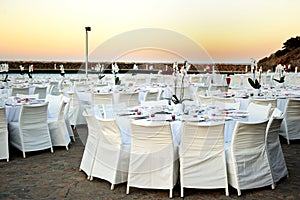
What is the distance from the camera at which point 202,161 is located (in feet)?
10.4

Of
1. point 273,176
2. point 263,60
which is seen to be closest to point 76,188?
point 273,176

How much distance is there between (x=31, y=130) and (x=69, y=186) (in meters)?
1.51

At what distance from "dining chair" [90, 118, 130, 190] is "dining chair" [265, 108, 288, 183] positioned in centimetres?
144

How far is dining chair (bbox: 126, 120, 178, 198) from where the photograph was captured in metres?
3.15

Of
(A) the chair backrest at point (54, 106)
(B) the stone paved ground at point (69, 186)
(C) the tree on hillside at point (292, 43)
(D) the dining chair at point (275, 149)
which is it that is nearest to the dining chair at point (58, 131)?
(A) the chair backrest at point (54, 106)

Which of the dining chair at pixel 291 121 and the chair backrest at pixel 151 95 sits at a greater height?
the chair backrest at pixel 151 95

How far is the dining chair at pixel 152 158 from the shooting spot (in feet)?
10.3

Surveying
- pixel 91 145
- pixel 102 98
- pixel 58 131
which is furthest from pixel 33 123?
pixel 102 98

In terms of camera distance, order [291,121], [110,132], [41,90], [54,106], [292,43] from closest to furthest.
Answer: [110,132] → [291,121] → [54,106] → [41,90] → [292,43]

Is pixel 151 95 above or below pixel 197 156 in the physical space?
above

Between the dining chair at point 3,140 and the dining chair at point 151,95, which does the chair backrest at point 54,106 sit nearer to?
the dining chair at point 3,140

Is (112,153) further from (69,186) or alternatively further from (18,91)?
(18,91)

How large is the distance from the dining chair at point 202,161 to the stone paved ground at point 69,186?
0.13 m

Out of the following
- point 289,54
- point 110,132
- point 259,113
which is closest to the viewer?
point 110,132
